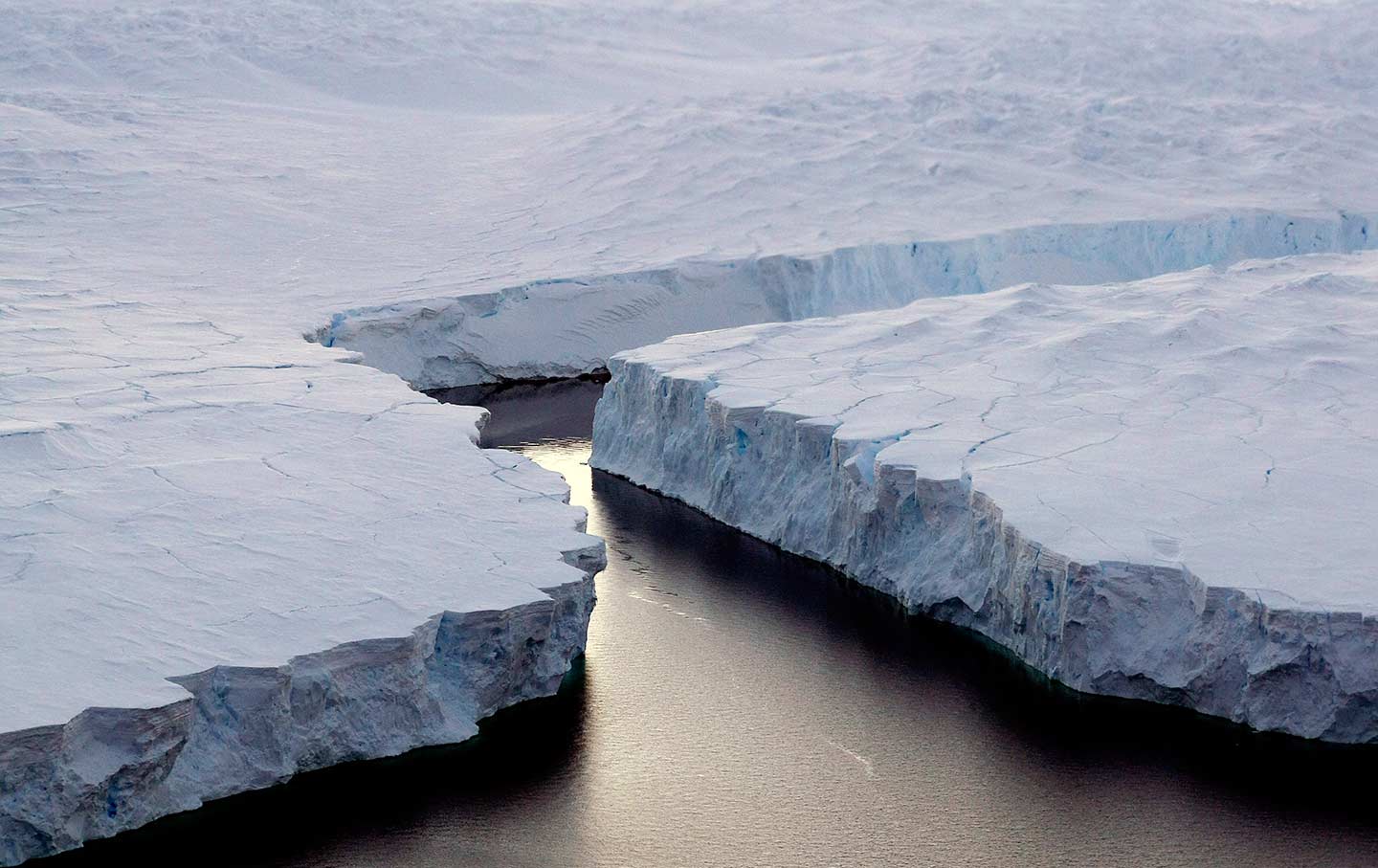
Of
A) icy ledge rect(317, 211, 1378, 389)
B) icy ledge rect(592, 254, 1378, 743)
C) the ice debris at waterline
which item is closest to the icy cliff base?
the ice debris at waterline

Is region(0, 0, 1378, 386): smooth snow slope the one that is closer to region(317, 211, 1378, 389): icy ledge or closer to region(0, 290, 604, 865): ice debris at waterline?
region(317, 211, 1378, 389): icy ledge

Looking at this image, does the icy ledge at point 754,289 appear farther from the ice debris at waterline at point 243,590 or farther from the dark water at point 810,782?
the dark water at point 810,782

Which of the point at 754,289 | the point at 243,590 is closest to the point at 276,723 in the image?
the point at 243,590

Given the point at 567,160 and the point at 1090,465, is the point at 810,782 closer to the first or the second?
the point at 1090,465

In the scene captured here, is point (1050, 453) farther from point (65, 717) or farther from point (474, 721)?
point (65, 717)

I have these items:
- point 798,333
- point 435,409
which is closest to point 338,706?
point 435,409

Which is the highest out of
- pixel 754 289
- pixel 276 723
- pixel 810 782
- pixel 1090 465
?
pixel 1090 465

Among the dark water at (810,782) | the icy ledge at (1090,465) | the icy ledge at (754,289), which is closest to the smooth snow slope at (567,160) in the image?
the icy ledge at (754,289)
